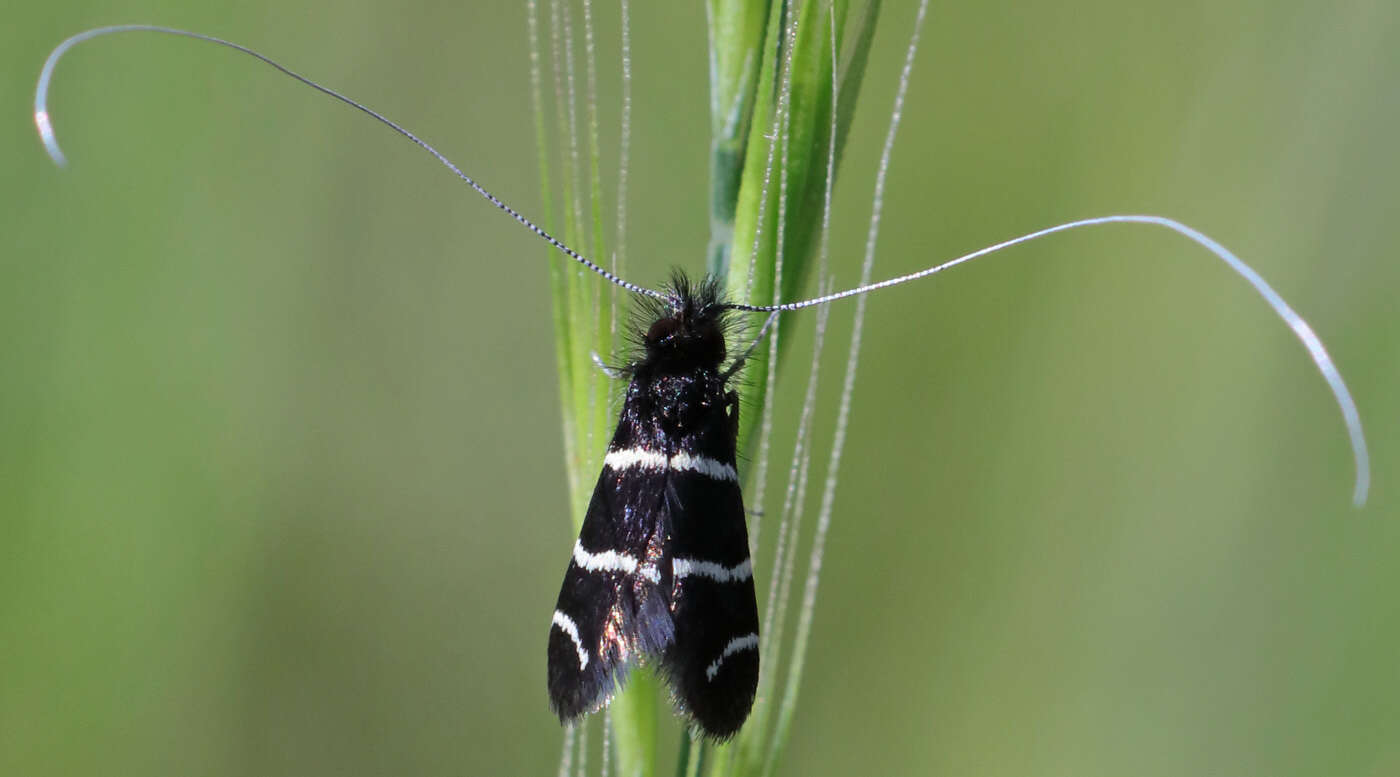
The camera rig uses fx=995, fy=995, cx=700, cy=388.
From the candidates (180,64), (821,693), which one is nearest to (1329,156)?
(821,693)

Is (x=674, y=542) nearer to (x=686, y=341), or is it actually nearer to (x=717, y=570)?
(x=717, y=570)

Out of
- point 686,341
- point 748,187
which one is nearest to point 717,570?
point 686,341

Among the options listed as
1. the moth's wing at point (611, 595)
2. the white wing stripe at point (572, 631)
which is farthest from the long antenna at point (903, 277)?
the white wing stripe at point (572, 631)

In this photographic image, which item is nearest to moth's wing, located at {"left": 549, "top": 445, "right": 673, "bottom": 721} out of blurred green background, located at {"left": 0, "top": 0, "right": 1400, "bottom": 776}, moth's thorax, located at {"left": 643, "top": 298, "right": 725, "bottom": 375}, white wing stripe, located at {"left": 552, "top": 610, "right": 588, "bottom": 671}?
white wing stripe, located at {"left": 552, "top": 610, "right": 588, "bottom": 671}

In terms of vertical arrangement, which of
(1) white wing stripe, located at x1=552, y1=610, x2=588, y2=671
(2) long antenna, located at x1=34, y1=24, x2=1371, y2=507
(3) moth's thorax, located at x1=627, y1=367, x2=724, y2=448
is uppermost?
(2) long antenna, located at x1=34, y1=24, x2=1371, y2=507

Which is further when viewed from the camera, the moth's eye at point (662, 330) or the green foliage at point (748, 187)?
the moth's eye at point (662, 330)

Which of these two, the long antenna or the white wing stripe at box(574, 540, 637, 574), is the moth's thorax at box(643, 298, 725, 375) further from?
the white wing stripe at box(574, 540, 637, 574)

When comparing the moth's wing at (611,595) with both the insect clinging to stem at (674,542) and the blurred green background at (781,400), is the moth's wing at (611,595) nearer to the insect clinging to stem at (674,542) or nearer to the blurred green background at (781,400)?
the insect clinging to stem at (674,542)
